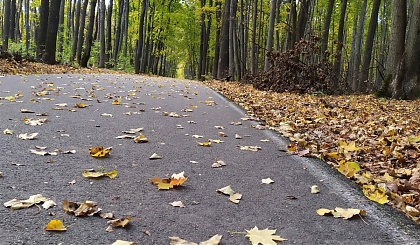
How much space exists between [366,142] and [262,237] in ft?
10.8

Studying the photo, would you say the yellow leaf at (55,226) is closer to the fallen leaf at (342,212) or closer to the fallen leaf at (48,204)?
the fallen leaf at (48,204)

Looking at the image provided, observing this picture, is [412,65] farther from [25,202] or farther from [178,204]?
[25,202]

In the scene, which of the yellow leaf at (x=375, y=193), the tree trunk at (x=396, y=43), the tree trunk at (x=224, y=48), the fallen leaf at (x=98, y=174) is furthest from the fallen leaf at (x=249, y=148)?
the tree trunk at (x=224, y=48)

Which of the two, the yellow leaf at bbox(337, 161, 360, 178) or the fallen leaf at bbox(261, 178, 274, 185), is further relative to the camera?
the yellow leaf at bbox(337, 161, 360, 178)

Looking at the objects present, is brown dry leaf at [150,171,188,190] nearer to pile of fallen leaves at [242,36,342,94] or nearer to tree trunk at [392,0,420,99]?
tree trunk at [392,0,420,99]

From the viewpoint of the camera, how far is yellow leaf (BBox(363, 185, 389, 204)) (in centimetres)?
292

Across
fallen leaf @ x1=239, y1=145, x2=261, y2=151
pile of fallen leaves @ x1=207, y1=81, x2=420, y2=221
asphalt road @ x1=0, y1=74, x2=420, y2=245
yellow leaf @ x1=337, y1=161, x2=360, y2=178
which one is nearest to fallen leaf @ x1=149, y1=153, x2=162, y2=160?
asphalt road @ x1=0, y1=74, x2=420, y2=245

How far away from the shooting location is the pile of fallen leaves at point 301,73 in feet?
41.7

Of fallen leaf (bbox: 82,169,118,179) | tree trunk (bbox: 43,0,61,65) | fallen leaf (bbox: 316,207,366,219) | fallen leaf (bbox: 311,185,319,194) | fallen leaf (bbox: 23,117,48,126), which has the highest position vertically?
tree trunk (bbox: 43,0,61,65)

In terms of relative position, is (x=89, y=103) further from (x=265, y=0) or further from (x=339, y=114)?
(x=265, y=0)

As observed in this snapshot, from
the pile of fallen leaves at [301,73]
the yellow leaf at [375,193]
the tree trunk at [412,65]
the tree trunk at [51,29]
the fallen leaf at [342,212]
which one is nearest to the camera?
the fallen leaf at [342,212]

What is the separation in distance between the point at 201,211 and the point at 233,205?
272mm

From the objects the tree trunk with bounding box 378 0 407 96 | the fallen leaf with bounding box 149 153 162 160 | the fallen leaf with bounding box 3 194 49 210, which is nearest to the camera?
the fallen leaf with bounding box 3 194 49 210

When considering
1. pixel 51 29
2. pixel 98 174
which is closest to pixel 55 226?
pixel 98 174
